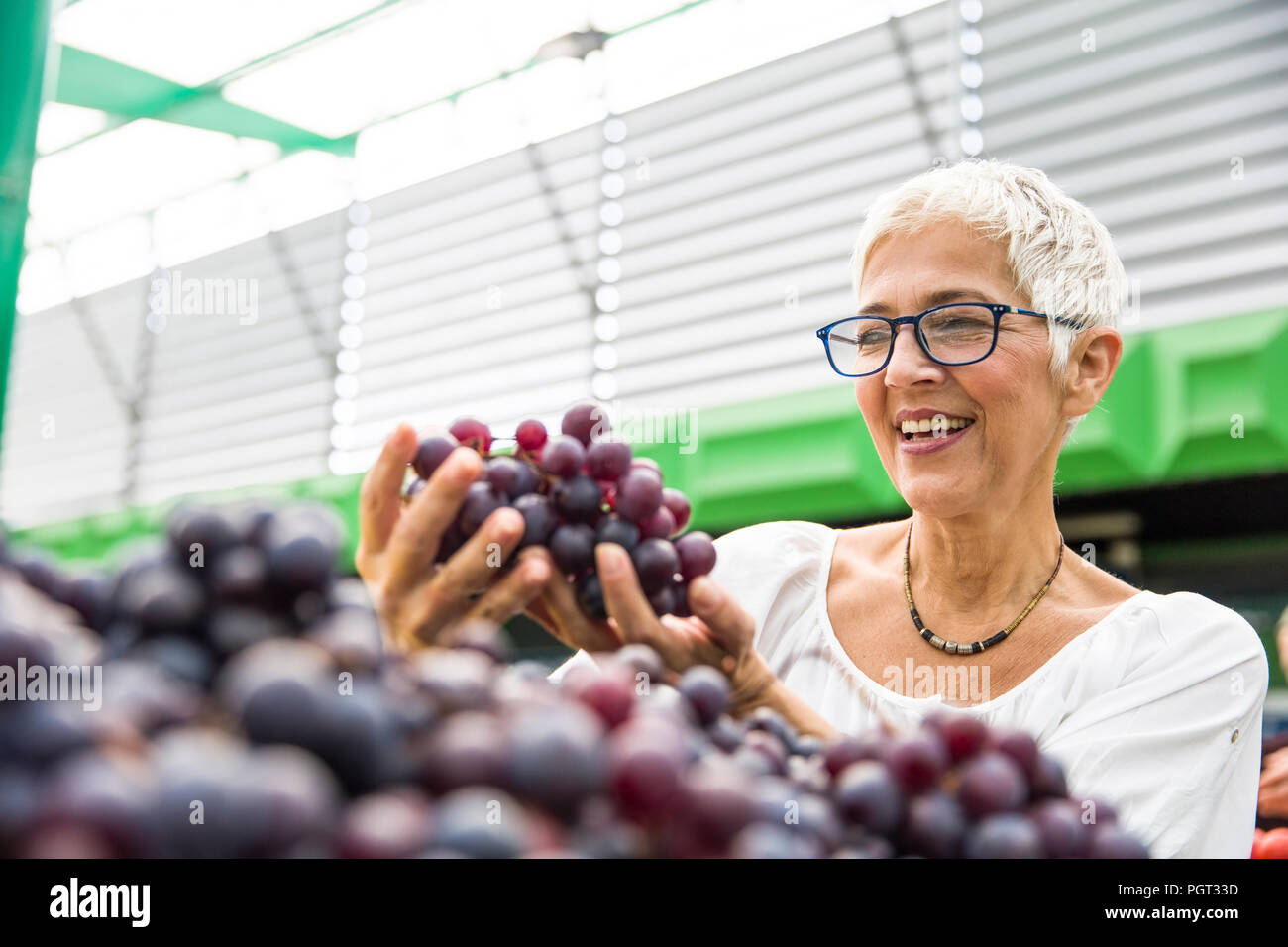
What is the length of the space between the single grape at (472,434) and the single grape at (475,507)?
3.1 inches

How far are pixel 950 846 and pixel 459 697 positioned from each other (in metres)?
0.32

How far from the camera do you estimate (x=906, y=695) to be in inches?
51.8

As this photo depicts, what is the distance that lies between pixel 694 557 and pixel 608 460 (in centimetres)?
12

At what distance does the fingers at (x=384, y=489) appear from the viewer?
842 millimetres

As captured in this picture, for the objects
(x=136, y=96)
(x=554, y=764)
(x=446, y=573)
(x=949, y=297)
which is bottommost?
(x=554, y=764)

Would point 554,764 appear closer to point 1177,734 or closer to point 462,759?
point 462,759

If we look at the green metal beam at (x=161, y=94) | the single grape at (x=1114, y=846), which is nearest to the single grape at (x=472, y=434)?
the single grape at (x=1114, y=846)

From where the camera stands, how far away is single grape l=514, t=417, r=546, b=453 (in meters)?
0.95

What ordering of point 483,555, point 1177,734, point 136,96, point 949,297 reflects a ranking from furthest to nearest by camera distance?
point 136,96
point 949,297
point 1177,734
point 483,555

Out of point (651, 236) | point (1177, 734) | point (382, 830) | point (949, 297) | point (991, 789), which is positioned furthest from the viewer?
point (651, 236)

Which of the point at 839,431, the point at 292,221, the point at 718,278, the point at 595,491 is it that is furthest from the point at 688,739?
the point at 292,221

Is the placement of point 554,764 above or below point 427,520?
below

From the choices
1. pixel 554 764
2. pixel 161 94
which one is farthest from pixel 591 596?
pixel 161 94
